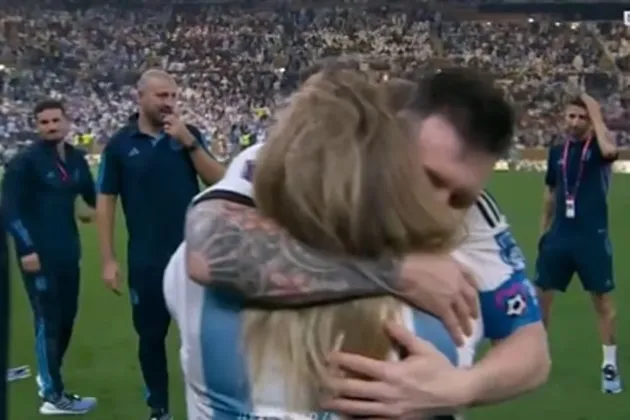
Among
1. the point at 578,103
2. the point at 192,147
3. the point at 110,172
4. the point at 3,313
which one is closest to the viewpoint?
the point at 3,313

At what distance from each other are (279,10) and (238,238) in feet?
135

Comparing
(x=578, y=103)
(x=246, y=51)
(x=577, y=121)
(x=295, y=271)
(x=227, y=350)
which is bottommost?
(x=246, y=51)

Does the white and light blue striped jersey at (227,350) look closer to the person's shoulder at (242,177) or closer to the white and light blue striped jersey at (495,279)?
the person's shoulder at (242,177)

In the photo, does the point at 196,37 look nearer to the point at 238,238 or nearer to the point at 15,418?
the point at 15,418

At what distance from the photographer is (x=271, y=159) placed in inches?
65.4

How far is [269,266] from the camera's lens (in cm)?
170

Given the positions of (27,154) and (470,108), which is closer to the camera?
(470,108)

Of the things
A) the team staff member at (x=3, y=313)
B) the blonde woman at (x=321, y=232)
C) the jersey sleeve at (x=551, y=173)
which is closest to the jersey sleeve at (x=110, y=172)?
the jersey sleeve at (x=551, y=173)

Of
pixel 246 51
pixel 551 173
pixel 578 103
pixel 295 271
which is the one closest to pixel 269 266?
pixel 295 271

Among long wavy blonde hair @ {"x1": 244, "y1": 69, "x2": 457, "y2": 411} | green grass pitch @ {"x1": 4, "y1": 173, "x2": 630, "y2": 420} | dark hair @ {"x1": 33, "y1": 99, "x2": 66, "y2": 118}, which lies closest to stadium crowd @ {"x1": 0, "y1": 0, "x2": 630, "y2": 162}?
green grass pitch @ {"x1": 4, "y1": 173, "x2": 630, "y2": 420}

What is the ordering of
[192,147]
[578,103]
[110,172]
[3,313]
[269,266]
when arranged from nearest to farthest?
[3,313] → [269,266] → [192,147] → [110,172] → [578,103]

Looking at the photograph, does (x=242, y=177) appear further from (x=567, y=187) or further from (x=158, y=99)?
(x=567, y=187)

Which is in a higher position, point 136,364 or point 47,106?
point 47,106

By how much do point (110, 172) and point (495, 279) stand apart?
16.8ft
